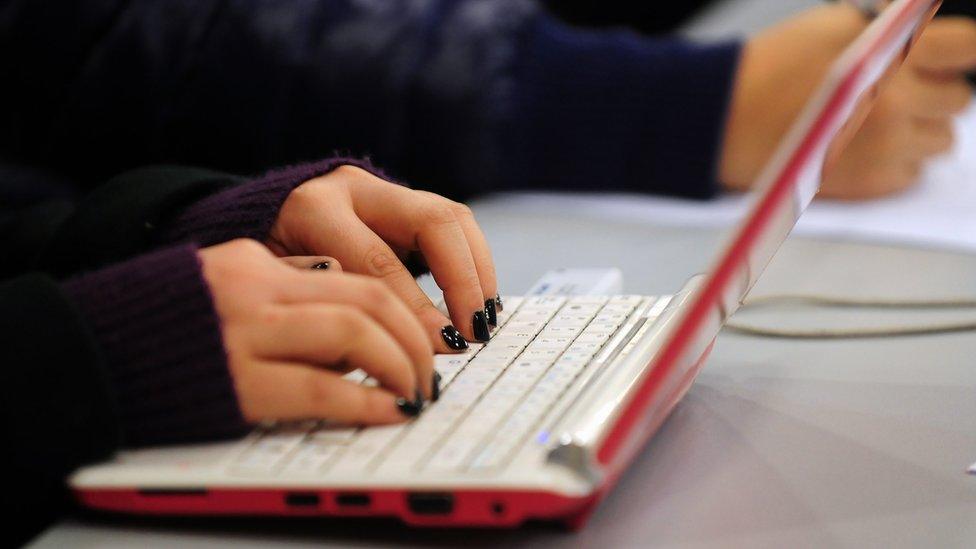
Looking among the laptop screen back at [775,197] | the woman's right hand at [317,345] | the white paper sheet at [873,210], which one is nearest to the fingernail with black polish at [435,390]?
the woman's right hand at [317,345]

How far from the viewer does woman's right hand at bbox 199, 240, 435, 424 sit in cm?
39

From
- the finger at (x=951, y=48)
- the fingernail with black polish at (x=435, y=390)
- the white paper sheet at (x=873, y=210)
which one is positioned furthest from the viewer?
the finger at (x=951, y=48)

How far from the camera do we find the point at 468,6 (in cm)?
86

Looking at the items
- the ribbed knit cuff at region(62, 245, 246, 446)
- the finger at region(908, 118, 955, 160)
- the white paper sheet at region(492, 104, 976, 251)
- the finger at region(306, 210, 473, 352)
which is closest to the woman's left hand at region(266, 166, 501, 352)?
the finger at region(306, 210, 473, 352)

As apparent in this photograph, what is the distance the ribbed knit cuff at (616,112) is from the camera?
0.86 m

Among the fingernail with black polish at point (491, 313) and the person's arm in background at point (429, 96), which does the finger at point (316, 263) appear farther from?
the person's arm in background at point (429, 96)

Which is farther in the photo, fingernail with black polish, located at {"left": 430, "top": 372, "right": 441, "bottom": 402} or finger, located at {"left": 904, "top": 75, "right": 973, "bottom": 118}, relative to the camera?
finger, located at {"left": 904, "top": 75, "right": 973, "bottom": 118}

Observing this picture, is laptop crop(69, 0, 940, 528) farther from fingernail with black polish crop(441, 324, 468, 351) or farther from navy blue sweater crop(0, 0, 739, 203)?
navy blue sweater crop(0, 0, 739, 203)

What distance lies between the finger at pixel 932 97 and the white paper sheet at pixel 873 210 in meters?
0.04

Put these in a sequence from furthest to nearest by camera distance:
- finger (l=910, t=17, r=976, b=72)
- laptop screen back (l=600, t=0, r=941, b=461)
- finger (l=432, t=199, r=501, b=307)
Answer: finger (l=910, t=17, r=976, b=72) < finger (l=432, t=199, r=501, b=307) < laptop screen back (l=600, t=0, r=941, b=461)

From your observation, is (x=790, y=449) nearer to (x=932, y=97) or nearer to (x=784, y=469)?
(x=784, y=469)

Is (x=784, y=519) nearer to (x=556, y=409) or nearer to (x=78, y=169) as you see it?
(x=556, y=409)

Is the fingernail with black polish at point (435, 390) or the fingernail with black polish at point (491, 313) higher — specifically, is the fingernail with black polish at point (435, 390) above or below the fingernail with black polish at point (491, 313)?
above

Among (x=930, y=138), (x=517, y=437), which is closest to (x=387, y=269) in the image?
(x=517, y=437)
